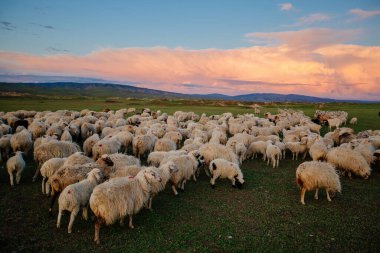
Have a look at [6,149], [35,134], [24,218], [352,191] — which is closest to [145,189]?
[24,218]

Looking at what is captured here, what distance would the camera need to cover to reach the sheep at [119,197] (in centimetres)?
747

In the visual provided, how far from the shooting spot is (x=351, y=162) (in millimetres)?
13086

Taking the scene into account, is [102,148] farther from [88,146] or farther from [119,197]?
[119,197]

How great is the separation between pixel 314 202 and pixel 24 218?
985 cm

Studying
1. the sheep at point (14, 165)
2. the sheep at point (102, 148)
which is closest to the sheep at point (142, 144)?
the sheep at point (102, 148)

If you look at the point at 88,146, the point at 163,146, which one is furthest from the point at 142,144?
the point at 88,146

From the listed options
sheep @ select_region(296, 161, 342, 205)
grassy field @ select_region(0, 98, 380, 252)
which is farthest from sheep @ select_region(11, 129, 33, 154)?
sheep @ select_region(296, 161, 342, 205)

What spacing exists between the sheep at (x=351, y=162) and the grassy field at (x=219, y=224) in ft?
3.73

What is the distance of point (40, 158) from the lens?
12125mm

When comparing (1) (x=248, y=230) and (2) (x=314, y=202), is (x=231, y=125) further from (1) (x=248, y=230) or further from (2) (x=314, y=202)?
(1) (x=248, y=230)

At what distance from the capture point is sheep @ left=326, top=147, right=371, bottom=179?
42.5ft

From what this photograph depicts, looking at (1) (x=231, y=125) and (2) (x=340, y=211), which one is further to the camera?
(1) (x=231, y=125)

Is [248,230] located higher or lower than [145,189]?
lower

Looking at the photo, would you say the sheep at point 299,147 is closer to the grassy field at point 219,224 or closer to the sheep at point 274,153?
the sheep at point 274,153
